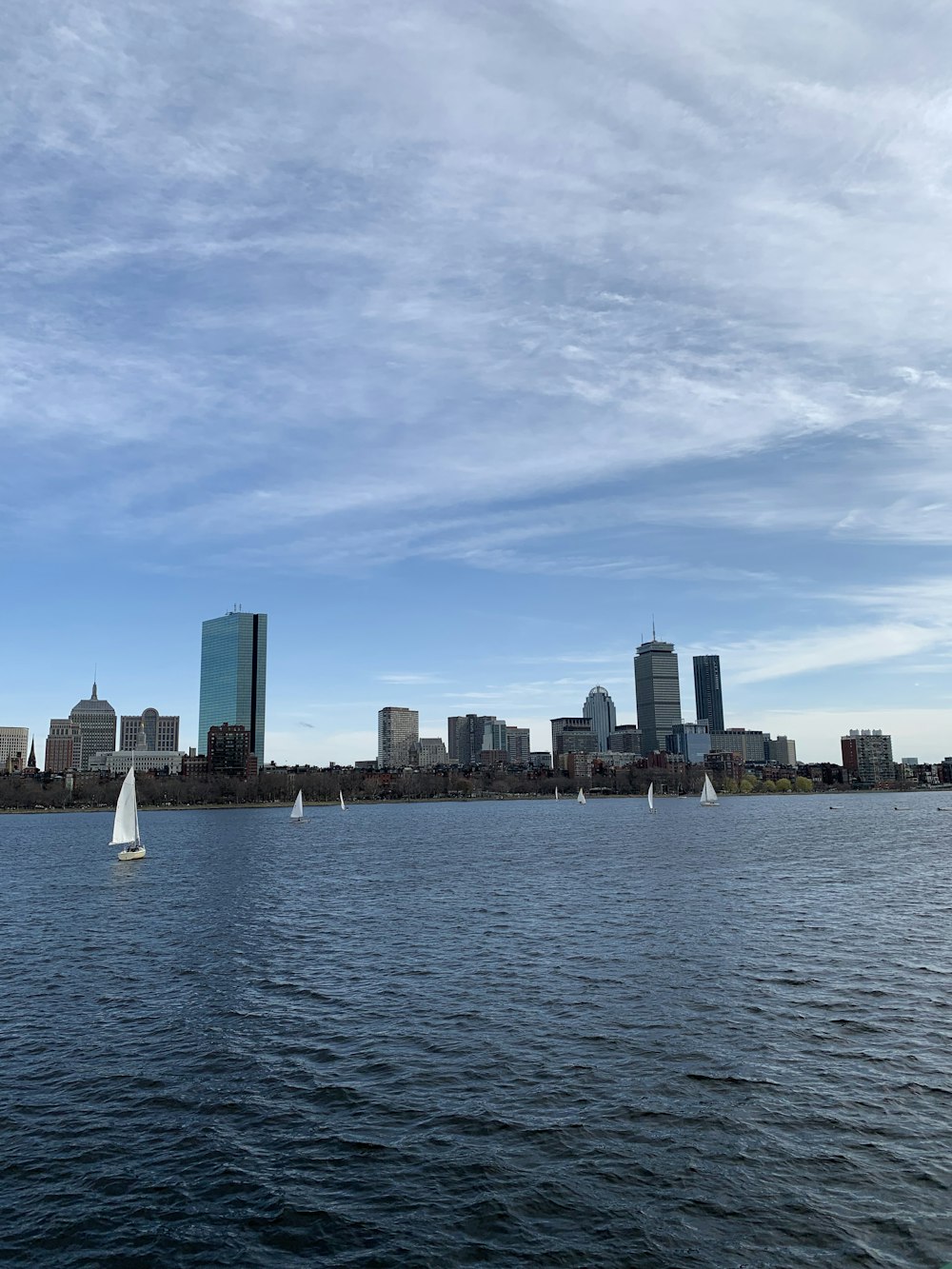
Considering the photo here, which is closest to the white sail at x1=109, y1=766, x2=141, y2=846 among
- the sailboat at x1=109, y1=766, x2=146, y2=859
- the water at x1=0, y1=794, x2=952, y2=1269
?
the sailboat at x1=109, y1=766, x2=146, y2=859

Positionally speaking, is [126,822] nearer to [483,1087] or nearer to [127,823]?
[127,823]

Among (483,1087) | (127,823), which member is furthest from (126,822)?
(483,1087)

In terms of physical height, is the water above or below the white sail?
below

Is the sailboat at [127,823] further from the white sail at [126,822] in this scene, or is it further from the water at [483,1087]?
the water at [483,1087]

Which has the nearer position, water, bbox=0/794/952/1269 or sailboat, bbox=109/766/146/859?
water, bbox=0/794/952/1269

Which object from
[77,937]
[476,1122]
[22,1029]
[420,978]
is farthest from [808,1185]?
[77,937]

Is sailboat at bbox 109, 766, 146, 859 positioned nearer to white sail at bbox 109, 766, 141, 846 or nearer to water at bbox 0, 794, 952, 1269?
white sail at bbox 109, 766, 141, 846

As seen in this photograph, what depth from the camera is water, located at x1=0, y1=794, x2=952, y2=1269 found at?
20.2 meters

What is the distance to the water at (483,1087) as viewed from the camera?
2019 centimetres

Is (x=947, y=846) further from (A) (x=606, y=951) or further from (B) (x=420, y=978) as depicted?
(B) (x=420, y=978)

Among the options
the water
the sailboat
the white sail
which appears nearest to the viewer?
the water

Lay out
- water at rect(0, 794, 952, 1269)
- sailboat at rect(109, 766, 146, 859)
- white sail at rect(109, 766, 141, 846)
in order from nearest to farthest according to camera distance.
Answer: water at rect(0, 794, 952, 1269) → sailboat at rect(109, 766, 146, 859) → white sail at rect(109, 766, 141, 846)

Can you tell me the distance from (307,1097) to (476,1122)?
234 inches

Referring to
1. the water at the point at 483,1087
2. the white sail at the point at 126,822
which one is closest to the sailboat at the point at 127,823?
the white sail at the point at 126,822
